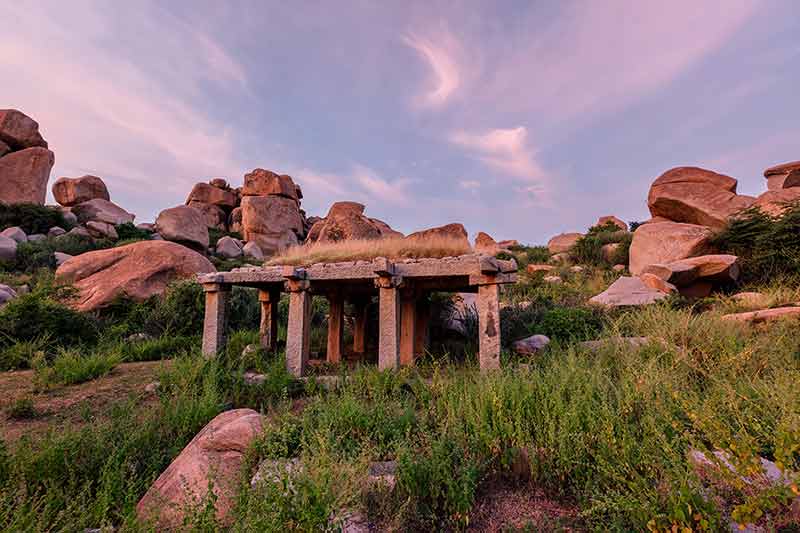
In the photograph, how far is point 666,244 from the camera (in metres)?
15.2

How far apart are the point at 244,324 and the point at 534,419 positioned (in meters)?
11.0

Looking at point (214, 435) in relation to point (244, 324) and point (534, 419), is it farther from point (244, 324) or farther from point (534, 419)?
point (244, 324)

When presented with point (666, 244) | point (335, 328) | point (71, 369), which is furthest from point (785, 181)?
point (71, 369)

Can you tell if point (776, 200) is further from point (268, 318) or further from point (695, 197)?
point (268, 318)

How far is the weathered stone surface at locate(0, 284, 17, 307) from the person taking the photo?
1202 centimetres

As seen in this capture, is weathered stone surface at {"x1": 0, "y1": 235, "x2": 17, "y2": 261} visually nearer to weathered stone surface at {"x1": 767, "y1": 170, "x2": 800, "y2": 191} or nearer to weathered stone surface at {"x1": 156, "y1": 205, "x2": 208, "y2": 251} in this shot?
weathered stone surface at {"x1": 156, "y1": 205, "x2": 208, "y2": 251}

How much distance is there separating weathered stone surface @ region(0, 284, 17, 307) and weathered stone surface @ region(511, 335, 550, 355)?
1548cm

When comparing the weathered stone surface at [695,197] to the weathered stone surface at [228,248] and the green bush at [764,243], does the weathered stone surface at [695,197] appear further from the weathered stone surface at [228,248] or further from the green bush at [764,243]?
the weathered stone surface at [228,248]

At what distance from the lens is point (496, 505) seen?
340cm

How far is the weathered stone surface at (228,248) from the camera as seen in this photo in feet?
87.6

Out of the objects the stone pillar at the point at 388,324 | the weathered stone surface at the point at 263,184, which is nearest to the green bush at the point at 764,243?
the stone pillar at the point at 388,324

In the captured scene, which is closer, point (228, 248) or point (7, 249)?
point (7, 249)

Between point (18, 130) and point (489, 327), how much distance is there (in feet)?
121

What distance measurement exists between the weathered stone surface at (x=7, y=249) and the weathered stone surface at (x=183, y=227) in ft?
23.7
